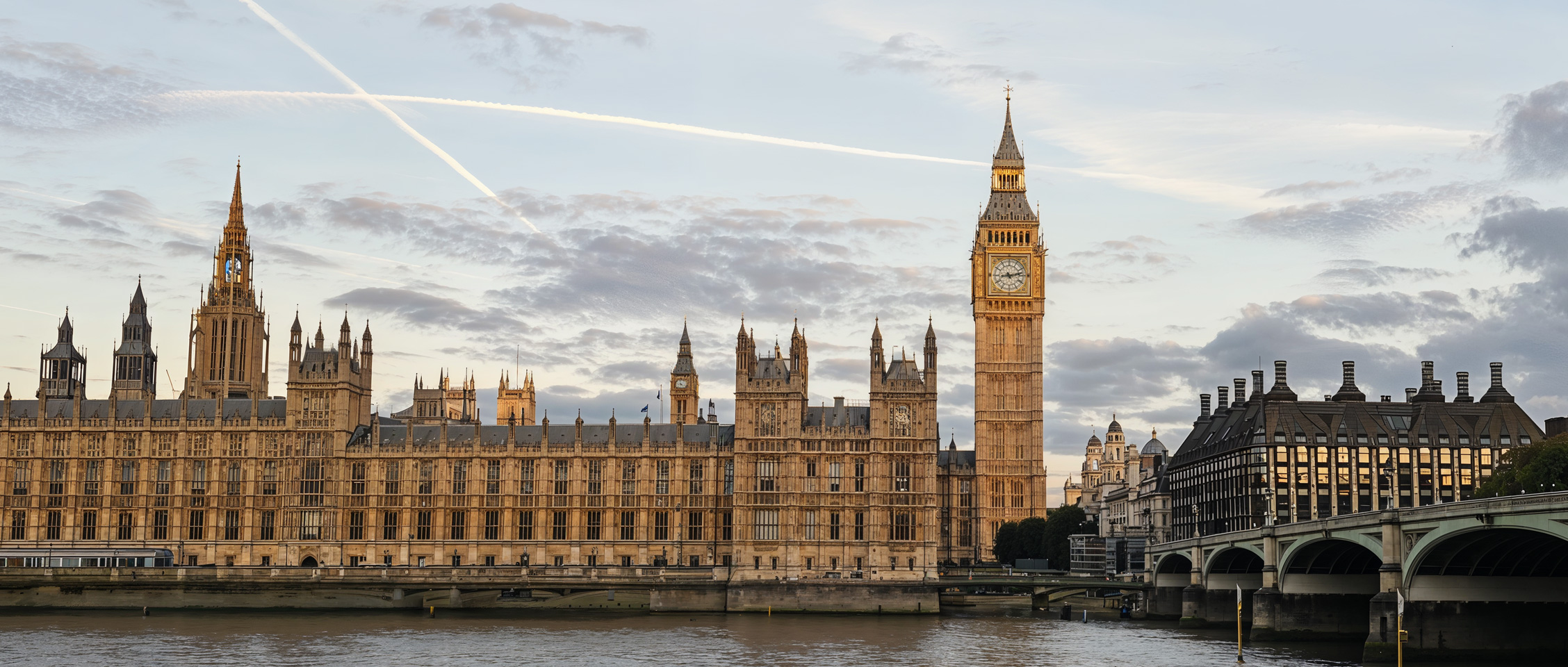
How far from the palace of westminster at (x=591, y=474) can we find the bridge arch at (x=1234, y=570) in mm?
24672

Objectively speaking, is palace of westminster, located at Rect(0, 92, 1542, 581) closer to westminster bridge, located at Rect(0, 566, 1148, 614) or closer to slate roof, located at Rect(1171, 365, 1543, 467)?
slate roof, located at Rect(1171, 365, 1543, 467)

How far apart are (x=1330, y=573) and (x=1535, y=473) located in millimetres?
17689

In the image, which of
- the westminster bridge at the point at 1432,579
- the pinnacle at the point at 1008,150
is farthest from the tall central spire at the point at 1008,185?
the westminster bridge at the point at 1432,579

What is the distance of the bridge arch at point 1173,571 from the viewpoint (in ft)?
416

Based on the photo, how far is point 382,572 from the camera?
123438mm

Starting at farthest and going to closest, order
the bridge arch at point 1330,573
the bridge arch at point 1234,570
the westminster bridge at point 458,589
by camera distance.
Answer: the westminster bridge at point 458,589
the bridge arch at point 1234,570
the bridge arch at point 1330,573

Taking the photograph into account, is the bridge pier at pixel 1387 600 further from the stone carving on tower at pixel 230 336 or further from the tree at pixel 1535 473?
the stone carving on tower at pixel 230 336

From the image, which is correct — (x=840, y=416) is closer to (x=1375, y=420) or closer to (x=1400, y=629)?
(x=1375, y=420)

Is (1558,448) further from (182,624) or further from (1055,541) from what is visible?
(182,624)

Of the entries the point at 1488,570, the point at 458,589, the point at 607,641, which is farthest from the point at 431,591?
the point at 1488,570

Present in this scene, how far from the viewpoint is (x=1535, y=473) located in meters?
106

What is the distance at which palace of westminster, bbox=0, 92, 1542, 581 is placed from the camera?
452 feet

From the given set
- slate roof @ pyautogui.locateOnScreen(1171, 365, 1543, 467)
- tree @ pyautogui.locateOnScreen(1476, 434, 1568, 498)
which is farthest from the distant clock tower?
tree @ pyautogui.locateOnScreen(1476, 434, 1568, 498)

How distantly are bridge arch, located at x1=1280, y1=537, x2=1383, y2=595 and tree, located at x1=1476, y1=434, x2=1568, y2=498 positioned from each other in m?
9.53
